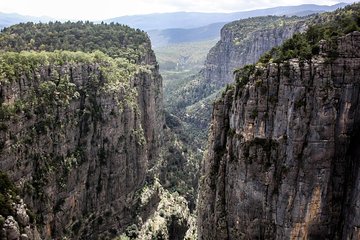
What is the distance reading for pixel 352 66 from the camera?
5116 centimetres

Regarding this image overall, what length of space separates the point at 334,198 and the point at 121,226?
6279cm

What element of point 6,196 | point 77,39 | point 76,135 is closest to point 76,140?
point 76,135

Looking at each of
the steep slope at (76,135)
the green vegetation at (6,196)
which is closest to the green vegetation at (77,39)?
the steep slope at (76,135)

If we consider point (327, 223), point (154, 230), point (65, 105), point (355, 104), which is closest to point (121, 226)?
point (154, 230)

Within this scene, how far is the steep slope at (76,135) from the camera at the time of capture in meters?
81.1

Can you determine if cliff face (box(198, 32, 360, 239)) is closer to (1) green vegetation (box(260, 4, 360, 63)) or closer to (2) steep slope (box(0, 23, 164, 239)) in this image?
(1) green vegetation (box(260, 4, 360, 63))

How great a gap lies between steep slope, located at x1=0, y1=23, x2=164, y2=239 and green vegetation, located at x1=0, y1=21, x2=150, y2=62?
1.01 meters

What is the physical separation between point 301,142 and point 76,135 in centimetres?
5611

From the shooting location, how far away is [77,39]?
142 meters

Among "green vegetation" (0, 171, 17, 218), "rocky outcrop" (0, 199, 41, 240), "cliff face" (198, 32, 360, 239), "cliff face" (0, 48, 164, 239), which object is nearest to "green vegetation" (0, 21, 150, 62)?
"cliff face" (0, 48, 164, 239)

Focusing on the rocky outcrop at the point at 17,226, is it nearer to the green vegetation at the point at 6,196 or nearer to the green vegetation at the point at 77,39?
the green vegetation at the point at 6,196

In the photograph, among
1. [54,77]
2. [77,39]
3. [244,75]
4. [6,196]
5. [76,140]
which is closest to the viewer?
[6,196]

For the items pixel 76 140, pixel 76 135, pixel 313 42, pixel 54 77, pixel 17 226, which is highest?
pixel 313 42

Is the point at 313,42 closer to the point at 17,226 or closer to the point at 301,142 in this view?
the point at 301,142
